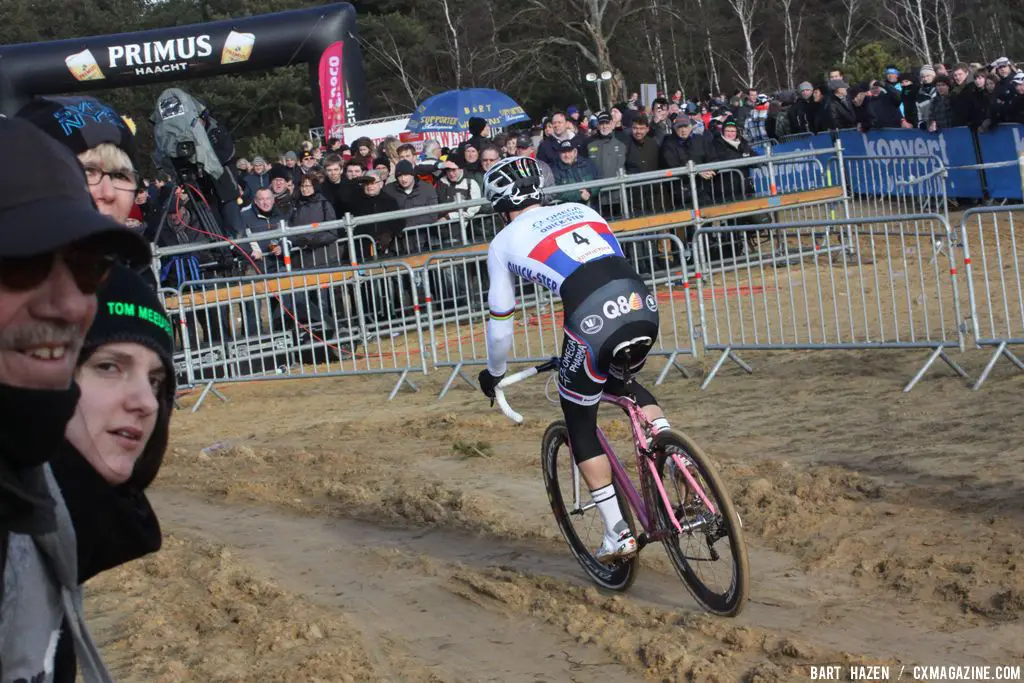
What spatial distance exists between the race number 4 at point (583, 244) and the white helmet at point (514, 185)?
0.32 metres

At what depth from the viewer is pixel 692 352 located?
11.8 m

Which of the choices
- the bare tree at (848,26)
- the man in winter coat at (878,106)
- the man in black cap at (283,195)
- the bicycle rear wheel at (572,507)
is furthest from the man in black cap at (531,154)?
the bare tree at (848,26)

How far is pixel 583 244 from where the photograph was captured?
625 centimetres

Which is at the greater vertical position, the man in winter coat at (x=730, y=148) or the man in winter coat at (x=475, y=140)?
the man in winter coat at (x=475, y=140)

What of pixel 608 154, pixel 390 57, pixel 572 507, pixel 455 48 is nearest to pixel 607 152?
pixel 608 154

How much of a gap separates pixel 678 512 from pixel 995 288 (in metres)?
8.71

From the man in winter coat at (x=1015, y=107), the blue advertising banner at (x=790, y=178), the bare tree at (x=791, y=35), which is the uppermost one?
the bare tree at (x=791, y=35)

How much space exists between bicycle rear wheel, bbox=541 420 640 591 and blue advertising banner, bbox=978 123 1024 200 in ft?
43.7

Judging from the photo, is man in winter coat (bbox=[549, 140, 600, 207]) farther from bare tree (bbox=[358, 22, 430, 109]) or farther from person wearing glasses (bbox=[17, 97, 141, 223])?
bare tree (bbox=[358, 22, 430, 109])

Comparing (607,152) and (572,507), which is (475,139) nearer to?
(607,152)

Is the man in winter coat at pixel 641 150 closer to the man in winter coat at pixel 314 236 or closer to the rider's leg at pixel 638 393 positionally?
the man in winter coat at pixel 314 236

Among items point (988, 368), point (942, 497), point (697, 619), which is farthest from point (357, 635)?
point (988, 368)

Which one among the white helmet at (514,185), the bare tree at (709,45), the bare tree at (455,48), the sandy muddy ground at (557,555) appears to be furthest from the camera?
the bare tree at (709,45)

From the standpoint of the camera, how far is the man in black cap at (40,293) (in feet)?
5.18
